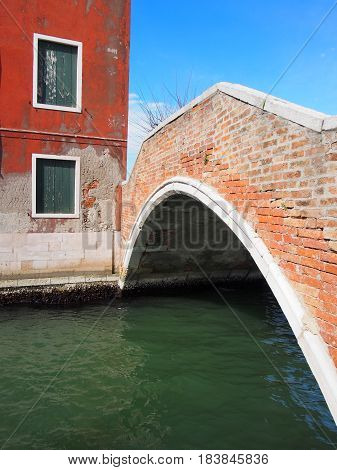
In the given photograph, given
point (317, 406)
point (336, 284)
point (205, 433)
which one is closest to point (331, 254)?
point (336, 284)

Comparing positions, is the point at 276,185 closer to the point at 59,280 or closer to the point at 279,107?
the point at 279,107

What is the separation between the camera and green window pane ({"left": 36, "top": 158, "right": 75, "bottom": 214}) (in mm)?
7020

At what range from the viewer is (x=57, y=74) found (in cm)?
704

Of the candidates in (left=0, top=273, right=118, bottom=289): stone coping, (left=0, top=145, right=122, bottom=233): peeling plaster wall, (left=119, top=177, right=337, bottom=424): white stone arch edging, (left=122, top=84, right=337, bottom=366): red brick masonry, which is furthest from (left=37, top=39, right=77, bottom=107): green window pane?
(left=119, top=177, right=337, bottom=424): white stone arch edging

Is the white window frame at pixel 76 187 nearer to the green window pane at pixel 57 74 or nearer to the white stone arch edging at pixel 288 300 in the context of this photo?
the green window pane at pixel 57 74

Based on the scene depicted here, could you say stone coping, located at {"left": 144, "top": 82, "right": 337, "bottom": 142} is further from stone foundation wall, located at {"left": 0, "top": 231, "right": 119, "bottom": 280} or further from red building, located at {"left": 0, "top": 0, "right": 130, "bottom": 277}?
stone foundation wall, located at {"left": 0, "top": 231, "right": 119, "bottom": 280}

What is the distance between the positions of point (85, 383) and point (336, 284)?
311 cm

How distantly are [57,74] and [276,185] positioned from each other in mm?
5982

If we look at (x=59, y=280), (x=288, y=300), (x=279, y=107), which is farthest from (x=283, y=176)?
(x=59, y=280)

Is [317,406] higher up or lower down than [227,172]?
lower down

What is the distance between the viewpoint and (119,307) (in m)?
6.94

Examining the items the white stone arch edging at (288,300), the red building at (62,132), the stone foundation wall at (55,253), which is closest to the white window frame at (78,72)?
the red building at (62,132)

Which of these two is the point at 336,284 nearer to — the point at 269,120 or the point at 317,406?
the point at 269,120

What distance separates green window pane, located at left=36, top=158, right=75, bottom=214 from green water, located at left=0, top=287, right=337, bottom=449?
1.88 m
